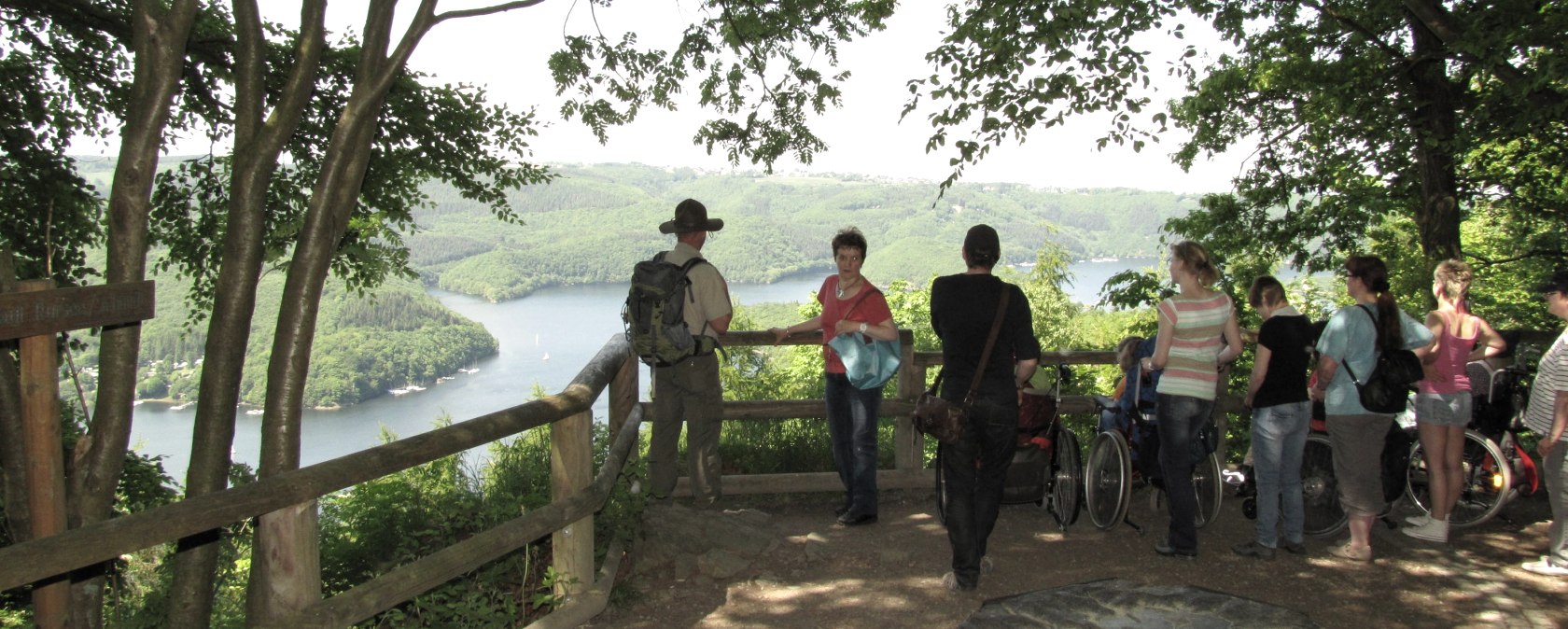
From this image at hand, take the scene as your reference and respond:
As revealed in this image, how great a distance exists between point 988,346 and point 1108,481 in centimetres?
166

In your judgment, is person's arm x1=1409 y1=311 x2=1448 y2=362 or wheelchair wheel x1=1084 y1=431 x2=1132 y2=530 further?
wheelchair wheel x1=1084 y1=431 x2=1132 y2=530

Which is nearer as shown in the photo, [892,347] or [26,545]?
[26,545]

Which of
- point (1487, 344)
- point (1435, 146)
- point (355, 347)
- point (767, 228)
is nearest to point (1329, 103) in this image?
point (1435, 146)

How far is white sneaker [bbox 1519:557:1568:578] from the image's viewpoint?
4957 millimetres

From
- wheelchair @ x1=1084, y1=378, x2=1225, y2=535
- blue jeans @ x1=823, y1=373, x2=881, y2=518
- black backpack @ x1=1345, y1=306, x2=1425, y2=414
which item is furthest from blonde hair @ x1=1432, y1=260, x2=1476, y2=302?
blue jeans @ x1=823, y1=373, x2=881, y2=518

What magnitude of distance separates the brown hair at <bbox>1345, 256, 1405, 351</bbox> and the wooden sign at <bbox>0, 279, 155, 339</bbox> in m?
5.10

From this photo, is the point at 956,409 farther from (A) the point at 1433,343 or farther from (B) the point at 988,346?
(A) the point at 1433,343

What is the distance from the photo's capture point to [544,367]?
93312 millimetres

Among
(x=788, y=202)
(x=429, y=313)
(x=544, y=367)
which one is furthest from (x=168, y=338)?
(x=788, y=202)

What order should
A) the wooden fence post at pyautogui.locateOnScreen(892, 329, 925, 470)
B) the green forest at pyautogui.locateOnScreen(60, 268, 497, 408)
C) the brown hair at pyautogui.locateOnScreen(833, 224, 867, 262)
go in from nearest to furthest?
the brown hair at pyautogui.locateOnScreen(833, 224, 867, 262), the wooden fence post at pyautogui.locateOnScreen(892, 329, 925, 470), the green forest at pyautogui.locateOnScreen(60, 268, 497, 408)

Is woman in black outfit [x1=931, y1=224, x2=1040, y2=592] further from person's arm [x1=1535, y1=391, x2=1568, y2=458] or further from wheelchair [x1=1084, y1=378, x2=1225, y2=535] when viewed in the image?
person's arm [x1=1535, y1=391, x2=1568, y2=458]

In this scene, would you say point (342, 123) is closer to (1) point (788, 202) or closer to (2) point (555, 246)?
(2) point (555, 246)

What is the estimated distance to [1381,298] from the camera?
201 inches

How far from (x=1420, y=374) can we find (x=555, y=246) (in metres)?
120
